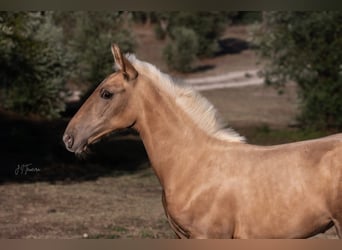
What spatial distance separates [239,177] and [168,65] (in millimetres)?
25990

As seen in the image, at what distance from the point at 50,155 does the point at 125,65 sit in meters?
9.69

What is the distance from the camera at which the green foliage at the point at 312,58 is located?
1487 cm

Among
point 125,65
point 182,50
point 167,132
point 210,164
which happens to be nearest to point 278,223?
point 210,164

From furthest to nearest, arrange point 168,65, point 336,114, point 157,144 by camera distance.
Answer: point 168,65 < point 336,114 < point 157,144

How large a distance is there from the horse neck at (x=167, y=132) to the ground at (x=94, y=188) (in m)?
3.27

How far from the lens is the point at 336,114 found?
49.7 ft

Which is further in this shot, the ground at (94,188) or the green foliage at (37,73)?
the green foliage at (37,73)

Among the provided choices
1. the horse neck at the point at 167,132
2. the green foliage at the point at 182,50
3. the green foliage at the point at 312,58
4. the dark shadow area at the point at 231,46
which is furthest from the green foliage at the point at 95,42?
the dark shadow area at the point at 231,46

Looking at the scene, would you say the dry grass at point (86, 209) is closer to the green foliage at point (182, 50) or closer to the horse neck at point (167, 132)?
the horse neck at point (167, 132)

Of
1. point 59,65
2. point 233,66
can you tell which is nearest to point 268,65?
point 59,65

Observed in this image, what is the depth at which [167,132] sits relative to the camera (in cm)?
389

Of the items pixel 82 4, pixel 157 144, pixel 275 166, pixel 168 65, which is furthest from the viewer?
pixel 168 65

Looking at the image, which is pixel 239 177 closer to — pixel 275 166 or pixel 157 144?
pixel 275 166

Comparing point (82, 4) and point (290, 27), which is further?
point (290, 27)
